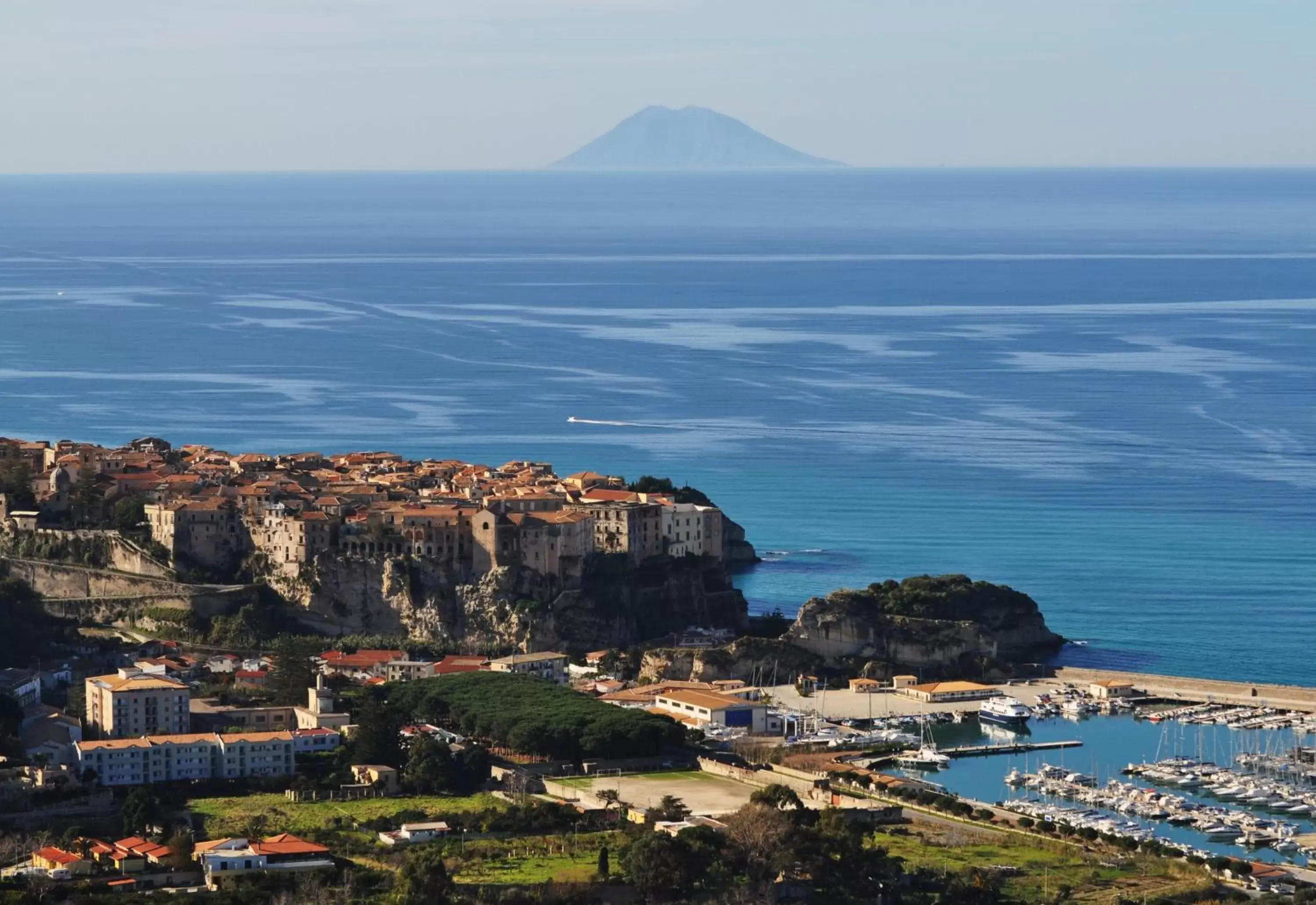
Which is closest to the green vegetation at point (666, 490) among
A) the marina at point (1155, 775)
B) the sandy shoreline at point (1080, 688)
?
the sandy shoreline at point (1080, 688)

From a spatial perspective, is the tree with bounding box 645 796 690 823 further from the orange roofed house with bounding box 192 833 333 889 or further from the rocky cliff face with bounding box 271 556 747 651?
the rocky cliff face with bounding box 271 556 747 651

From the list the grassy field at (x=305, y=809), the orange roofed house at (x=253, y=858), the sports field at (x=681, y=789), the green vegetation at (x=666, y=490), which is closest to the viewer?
the orange roofed house at (x=253, y=858)

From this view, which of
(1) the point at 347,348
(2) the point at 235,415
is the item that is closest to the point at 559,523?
(2) the point at 235,415

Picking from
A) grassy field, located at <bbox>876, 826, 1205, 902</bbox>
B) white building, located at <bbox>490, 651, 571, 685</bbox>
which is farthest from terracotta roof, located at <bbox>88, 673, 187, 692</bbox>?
grassy field, located at <bbox>876, 826, 1205, 902</bbox>

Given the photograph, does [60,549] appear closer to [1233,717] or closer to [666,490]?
[666,490]

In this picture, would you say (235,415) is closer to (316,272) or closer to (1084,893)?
(1084,893)

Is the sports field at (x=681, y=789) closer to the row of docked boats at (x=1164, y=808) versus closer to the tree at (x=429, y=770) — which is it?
the tree at (x=429, y=770)
